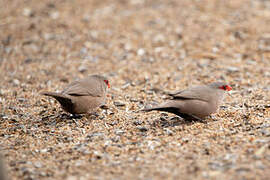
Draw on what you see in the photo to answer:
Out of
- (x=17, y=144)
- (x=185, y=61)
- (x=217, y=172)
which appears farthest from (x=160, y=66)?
(x=217, y=172)

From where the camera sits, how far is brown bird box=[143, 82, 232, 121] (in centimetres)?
475

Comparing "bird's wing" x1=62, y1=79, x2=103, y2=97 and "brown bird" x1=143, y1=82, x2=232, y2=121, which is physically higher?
"bird's wing" x1=62, y1=79, x2=103, y2=97

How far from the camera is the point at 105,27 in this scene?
902 cm

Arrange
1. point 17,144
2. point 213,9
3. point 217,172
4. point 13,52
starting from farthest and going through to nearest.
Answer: point 213,9
point 13,52
point 17,144
point 217,172

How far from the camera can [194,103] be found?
4.80m

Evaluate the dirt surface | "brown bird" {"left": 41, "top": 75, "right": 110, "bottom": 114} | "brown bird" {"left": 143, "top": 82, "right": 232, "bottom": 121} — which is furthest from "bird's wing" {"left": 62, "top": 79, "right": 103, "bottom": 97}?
"brown bird" {"left": 143, "top": 82, "right": 232, "bottom": 121}

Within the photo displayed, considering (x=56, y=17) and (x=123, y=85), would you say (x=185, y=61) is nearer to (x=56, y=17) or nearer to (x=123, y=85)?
(x=123, y=85)

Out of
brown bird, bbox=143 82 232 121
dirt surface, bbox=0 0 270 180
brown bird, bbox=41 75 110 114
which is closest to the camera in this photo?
→ dirt surface, bbox=0 0 270 180

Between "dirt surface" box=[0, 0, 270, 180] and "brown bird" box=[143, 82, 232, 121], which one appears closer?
"dirt surface" box=[0, 0, 270, 180]

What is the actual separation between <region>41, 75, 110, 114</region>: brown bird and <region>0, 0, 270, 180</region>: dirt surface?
0.21m

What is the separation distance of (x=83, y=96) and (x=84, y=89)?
119 millimetres

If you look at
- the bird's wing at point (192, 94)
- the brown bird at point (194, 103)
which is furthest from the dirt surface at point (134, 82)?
the bird's wing at point (192, 94)

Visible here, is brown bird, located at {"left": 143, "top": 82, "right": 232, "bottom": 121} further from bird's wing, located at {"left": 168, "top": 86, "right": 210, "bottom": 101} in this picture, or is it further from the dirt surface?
the dirt surface

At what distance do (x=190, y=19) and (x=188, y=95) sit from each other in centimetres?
481
